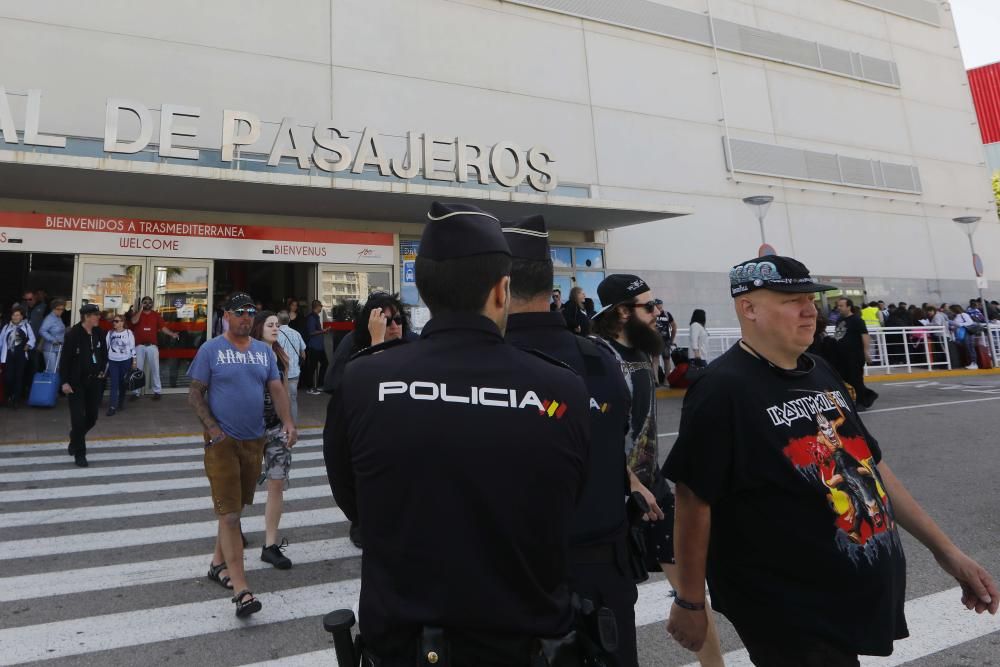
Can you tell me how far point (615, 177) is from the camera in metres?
18.5

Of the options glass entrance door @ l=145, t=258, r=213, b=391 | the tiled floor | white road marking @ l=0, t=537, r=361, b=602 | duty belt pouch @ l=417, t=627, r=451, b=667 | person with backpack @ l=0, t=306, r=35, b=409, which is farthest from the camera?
glass entrance door @ l=145, t=258, r=213, b=391

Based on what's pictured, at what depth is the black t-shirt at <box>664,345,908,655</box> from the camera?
66.9 inches

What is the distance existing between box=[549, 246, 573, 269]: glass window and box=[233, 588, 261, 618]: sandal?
14.6 meters

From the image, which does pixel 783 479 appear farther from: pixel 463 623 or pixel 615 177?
pixel 615 177

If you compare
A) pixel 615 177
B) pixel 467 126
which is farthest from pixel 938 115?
pixel 467 126

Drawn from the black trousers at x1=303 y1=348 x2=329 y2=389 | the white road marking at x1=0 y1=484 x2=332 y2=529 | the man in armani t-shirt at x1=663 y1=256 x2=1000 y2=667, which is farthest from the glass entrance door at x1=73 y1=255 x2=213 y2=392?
the man in armani t-shirt at x1=663 y1=256 x2=1000 y2=667

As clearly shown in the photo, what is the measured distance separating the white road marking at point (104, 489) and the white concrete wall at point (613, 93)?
10.1 meters

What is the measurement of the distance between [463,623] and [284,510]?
5.12 m

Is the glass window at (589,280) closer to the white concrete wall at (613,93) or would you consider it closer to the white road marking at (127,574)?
the white concrete wall at (613,93)

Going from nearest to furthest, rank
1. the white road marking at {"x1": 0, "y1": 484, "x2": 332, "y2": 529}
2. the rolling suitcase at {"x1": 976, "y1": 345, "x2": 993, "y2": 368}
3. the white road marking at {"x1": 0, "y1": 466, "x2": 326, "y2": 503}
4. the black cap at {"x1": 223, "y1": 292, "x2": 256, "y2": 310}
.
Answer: the black cap at {"x1": 223, "y1": 292, "x2": 256, "y2": 310}, the white road marking at {"x1": 0, "y1": 484, "x2": 332, "y2": 529}, the white road marking at {"x1": 0, "y1": 466, "x2": 326, "y2": 503}, the rolling suitcase at {"x1": 976, "y1": 345, "x2": 993, "y2": 368}

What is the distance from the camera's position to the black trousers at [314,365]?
14.1m

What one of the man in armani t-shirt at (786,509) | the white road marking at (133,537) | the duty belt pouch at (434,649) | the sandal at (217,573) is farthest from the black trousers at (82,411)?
the man in armani t-shirt at (786,509)

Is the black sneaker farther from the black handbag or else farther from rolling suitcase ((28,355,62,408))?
rolling suitcase ((28,355,62,408))

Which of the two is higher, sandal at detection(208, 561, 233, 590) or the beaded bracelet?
the beaded bracelet
